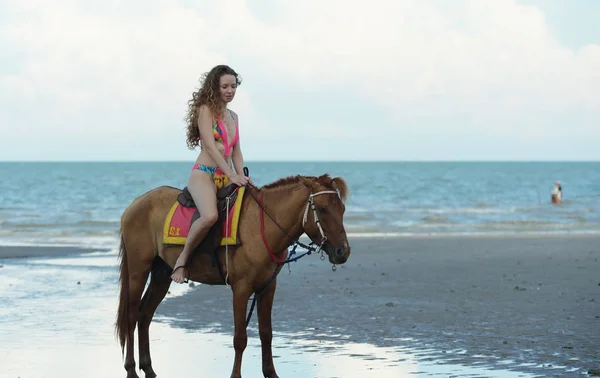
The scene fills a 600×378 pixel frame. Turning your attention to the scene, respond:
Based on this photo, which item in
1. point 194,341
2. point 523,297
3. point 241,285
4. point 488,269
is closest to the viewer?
point 241,285

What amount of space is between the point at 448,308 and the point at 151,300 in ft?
15.0

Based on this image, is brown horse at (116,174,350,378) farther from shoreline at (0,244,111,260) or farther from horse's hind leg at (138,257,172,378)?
shoreline at (0,244,111,260)

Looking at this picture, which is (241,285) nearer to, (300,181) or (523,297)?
(300,181)

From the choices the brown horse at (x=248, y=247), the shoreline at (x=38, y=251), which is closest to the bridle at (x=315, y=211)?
the brown horse at (x=248, y=247)

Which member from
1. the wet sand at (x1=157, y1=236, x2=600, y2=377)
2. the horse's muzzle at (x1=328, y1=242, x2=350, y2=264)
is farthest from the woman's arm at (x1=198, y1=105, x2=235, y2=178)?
the wet sand at (x1=157, y1=236, x2=600, y2=377)

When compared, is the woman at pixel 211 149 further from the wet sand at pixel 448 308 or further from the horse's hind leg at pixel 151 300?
the wet sand at pixel 448 308

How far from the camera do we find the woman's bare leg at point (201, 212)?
6.70 m

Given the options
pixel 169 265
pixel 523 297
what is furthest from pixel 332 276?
pixel 169 265

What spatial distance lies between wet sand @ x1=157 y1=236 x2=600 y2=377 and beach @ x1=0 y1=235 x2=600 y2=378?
0.02m

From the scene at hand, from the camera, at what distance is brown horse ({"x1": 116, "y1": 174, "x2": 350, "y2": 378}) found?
251 inches

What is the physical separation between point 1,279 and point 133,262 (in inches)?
295

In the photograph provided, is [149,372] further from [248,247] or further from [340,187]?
[340,187]

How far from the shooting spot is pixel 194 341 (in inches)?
343

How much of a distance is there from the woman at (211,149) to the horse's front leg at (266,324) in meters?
0.64
